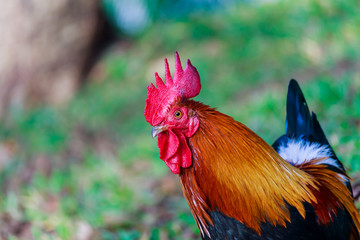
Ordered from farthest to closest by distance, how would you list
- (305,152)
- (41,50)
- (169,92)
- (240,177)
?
(41,50) → (305,152) → (169,92) → (240,177)

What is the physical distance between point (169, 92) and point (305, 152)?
2.91 feet

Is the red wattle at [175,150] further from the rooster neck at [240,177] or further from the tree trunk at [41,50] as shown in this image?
the tree trunk at [41,50]

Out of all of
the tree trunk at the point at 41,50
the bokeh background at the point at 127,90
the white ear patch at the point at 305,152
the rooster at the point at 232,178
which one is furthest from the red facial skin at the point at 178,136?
the tree trunk at the point at 41,50

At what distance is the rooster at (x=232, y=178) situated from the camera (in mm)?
1750

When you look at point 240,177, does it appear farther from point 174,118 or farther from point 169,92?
point 169,92

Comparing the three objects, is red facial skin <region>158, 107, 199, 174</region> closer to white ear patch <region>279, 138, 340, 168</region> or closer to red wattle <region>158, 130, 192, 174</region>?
red wattle <region>158, 130, 192, 174</region>

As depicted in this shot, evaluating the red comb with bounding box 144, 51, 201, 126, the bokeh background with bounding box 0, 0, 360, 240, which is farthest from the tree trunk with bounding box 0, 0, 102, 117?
the red comb with bounding box 144, 51, 201, 126

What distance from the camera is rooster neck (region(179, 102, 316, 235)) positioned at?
1.75 meters

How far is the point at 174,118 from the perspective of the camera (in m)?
1.82

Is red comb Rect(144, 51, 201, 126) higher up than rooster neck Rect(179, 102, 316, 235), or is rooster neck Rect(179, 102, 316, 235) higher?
red comb Rect(144, 51, 201, 126)

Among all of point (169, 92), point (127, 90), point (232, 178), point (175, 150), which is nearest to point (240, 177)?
point (232, 178)

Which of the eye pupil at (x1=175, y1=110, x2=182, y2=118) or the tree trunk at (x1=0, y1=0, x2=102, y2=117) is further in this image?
the tree trunk at (x1=0, y1=0, x2=102, y2=117)

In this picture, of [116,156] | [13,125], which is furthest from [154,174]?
[13,125]

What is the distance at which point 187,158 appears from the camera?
1812mm
